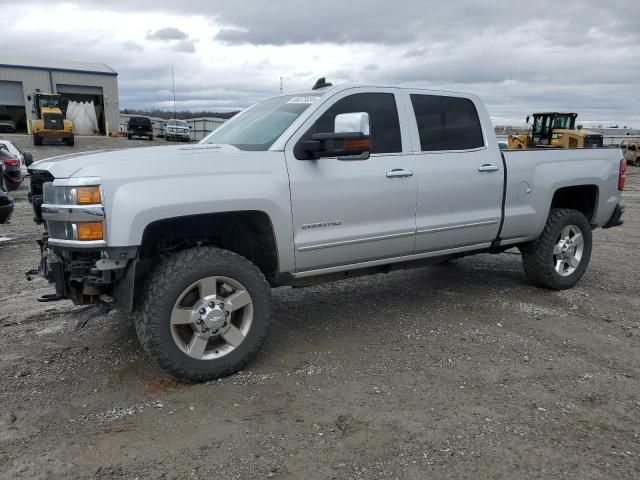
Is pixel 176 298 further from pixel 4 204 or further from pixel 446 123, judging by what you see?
pixel 4 204

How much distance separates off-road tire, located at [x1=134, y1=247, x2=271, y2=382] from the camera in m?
3.46

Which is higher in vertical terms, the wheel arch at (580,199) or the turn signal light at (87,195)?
the turn signal light at (87,195)

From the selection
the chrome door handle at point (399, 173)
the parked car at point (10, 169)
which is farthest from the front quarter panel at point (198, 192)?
the parked car at point (10, 169)

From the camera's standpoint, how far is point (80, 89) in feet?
150

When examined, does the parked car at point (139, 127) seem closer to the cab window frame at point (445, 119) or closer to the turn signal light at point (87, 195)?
the cab window frame at point (445, 119)

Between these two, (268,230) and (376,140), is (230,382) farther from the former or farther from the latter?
(376,140)

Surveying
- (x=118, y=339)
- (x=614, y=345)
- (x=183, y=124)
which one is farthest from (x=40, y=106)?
(x=614, y=345)

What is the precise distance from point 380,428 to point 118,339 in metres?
2.41

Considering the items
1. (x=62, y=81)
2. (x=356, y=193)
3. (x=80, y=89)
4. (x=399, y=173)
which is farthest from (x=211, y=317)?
(x=80, y=89)

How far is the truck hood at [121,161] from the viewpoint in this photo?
330 cm

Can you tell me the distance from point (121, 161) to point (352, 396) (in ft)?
6.81

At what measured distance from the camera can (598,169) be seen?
5.94 meters

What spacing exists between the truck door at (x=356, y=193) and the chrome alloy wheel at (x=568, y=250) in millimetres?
2134

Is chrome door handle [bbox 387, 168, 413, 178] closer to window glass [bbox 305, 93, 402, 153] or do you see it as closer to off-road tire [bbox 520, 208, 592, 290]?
window glass [bbox 305, 93, 402, 153]
